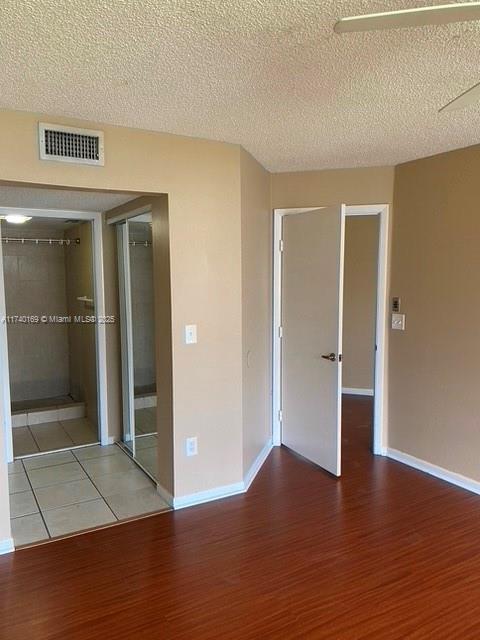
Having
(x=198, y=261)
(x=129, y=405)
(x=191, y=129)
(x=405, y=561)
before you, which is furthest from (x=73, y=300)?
(x=405, y=561)

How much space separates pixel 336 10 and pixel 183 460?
102 inches

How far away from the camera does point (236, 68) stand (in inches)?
72.7

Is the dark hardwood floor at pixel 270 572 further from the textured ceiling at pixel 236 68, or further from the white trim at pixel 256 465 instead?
the textured ceiling at pixel 236 68

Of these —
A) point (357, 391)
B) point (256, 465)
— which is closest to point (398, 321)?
point (256, 465)

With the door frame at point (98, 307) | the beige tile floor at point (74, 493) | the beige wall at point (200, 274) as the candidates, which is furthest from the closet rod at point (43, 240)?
the beige wall at point (200, 274)

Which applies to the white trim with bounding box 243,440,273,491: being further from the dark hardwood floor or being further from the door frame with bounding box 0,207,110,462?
the door frame with bounding box 0,207,110,462

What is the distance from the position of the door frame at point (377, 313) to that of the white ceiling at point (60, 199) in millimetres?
1319

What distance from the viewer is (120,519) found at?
286 cm

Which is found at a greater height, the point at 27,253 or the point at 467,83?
the point at 467,83

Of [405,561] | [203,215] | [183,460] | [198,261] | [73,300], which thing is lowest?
[405,561]

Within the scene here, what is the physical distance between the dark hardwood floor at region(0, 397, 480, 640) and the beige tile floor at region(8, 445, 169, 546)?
159mm

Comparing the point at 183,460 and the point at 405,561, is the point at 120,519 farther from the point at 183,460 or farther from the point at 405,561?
the point at 405,561

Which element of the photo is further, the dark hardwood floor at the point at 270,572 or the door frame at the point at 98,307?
the door frame at the point at 98,307

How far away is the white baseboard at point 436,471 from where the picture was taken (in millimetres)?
3209
